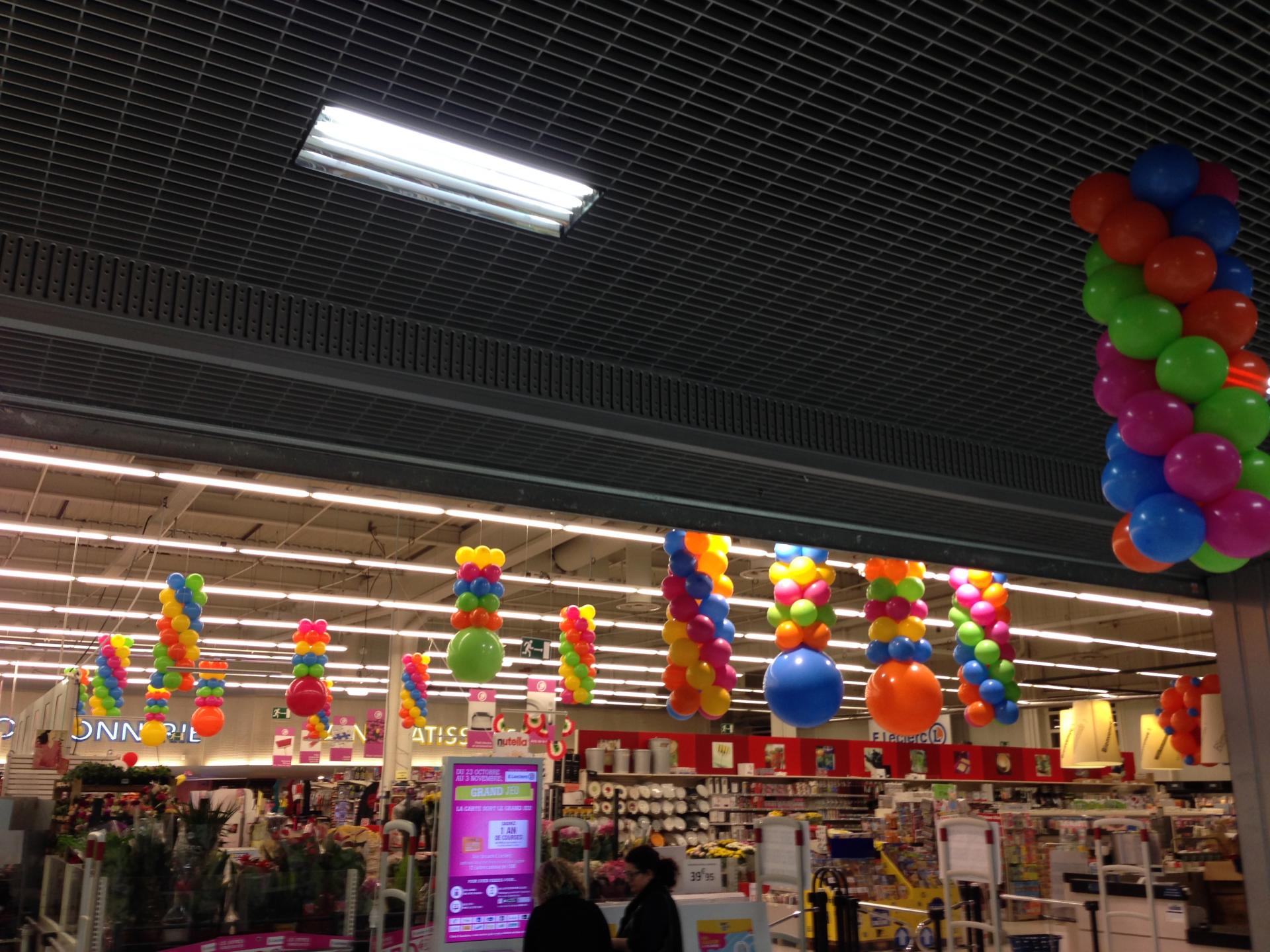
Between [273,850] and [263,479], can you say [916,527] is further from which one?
[263,479]

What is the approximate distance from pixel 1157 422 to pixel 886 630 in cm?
521

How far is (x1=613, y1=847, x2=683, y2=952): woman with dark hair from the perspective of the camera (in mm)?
5293

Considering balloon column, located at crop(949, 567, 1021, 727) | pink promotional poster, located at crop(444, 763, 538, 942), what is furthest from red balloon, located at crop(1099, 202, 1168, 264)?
balloon column, located at crop(949, 567, 1021, 727)

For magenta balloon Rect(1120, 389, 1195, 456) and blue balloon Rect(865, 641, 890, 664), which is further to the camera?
blue balloon Rect(865, 641, 890, 664)

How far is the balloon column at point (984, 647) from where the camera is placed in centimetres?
994

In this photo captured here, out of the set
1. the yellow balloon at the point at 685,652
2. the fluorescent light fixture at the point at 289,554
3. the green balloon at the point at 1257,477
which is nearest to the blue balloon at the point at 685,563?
the yellow balloon at the point at 685,652

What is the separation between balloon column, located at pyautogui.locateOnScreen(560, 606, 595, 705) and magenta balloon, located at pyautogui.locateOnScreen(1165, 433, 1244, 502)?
9999 millimetres

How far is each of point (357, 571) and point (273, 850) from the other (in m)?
13.6

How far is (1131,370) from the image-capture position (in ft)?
10.7

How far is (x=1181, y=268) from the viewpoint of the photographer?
9.94ft

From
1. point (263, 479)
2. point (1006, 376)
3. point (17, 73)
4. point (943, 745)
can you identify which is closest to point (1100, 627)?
point (943, 745)

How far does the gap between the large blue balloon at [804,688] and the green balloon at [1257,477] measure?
4452 mm

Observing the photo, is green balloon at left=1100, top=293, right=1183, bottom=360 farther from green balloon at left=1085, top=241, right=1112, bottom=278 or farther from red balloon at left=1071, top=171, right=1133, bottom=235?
red balloon at left=1071, top=171, right=1133, bottom=235

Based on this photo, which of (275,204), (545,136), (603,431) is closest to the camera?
(545,136)
